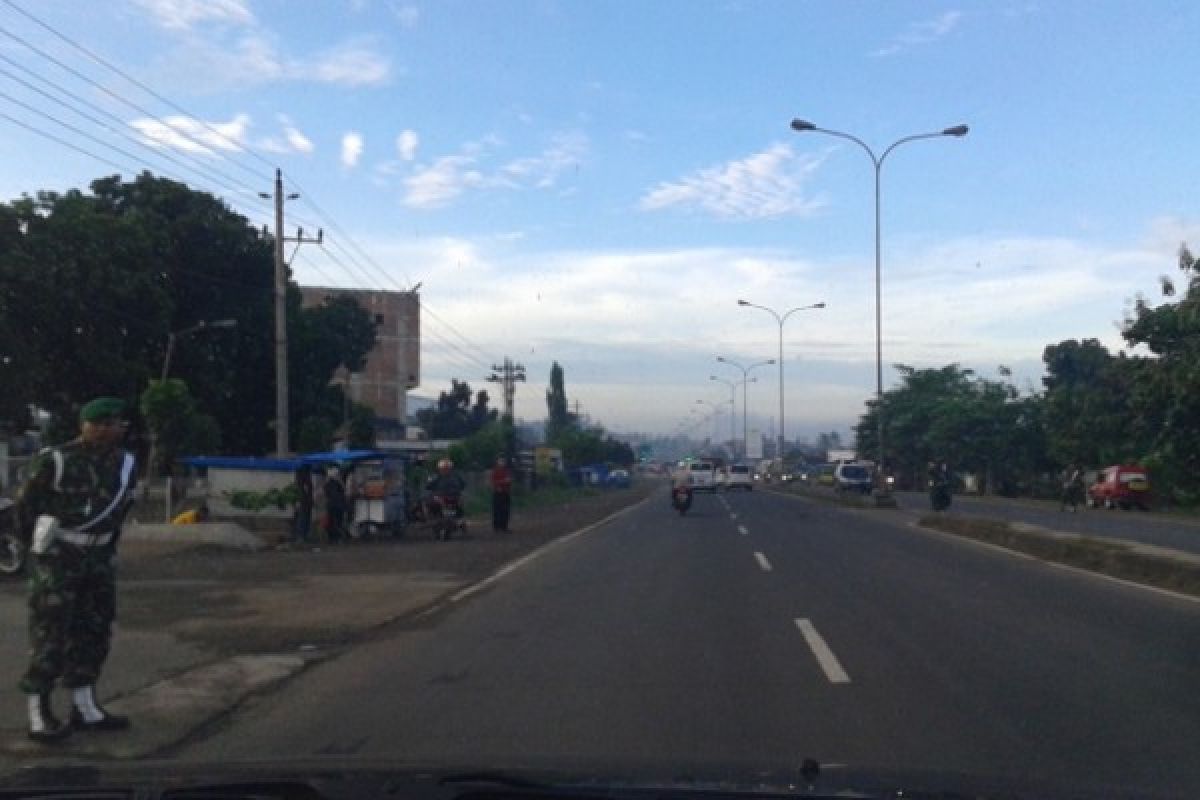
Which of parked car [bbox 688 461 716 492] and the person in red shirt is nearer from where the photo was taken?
the person in red shirt

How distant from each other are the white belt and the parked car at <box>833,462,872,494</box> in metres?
60.6

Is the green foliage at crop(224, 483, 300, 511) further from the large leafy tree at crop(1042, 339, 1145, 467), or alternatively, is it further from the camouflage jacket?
the camouflage jacket

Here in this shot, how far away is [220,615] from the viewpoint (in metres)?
14.8

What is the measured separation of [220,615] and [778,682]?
23.6 feet

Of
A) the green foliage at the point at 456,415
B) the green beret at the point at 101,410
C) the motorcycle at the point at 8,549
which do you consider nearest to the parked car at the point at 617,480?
the green foliage at the point at 456,415

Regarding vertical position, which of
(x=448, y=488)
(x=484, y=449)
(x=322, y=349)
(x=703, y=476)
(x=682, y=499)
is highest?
(x=322, y=349)

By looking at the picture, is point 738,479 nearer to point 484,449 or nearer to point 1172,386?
point 484,449

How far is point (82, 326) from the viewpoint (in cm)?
4162

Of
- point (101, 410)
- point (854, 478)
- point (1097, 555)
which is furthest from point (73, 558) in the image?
point (854, 478)

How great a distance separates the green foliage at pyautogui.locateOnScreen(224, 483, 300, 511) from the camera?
2877 cm

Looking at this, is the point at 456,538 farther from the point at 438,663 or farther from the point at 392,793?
the point at 392,793

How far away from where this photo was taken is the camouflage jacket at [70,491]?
780 centimetres

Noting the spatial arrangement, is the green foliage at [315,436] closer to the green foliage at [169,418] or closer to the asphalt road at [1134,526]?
the green foliage at [169,418]

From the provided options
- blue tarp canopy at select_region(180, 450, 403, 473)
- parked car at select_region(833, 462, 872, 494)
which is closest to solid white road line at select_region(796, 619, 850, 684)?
blue tarp canopy at select_region(180, 450, 403, 473)
